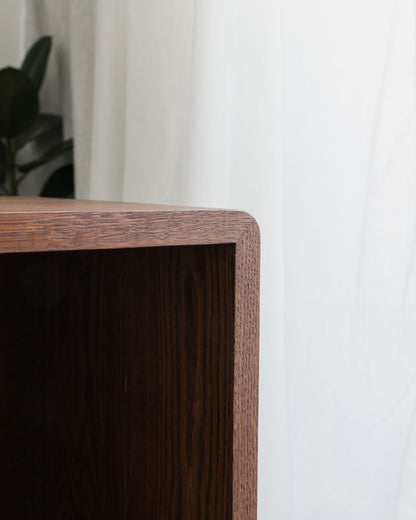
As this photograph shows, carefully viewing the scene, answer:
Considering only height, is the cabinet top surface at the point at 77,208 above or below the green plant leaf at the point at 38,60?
below

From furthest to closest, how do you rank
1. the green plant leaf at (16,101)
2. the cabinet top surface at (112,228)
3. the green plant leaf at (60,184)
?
the green plant leaf at (60,184) → the green plant leaf at (16,101) → the cabinet top surface at (112,228)

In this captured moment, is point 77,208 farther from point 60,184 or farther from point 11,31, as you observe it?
point 11,31

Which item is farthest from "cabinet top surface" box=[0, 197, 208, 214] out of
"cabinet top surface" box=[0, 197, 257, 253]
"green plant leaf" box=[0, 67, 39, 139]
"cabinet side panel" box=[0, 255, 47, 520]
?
"green plant leaf" box=[0, 67, 39, 139]

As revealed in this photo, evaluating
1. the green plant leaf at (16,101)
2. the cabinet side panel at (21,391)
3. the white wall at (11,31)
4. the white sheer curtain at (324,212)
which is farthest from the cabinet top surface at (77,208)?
the white wall at (11,31)

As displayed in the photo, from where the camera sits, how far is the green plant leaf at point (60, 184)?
5.13 ft

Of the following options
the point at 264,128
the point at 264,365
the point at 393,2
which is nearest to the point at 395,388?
the point at 264,365

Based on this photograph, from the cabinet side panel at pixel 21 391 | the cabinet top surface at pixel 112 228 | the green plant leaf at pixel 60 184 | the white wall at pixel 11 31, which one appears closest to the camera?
the cabinet top surface at pixel 112 228

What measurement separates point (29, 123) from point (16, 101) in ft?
0.18

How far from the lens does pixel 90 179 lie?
133cm

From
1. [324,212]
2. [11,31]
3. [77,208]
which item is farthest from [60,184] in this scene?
[77,208]

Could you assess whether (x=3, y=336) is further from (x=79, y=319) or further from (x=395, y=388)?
(x=395, y=388)

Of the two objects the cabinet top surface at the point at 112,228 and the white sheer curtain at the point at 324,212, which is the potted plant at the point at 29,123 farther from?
the cabinet top surface at the point at 112,228

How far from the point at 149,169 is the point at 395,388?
0.54 m

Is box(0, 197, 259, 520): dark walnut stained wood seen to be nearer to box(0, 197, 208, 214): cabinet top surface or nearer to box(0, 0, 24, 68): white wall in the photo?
box(0, 197, 208, 214): cabinet top surface
